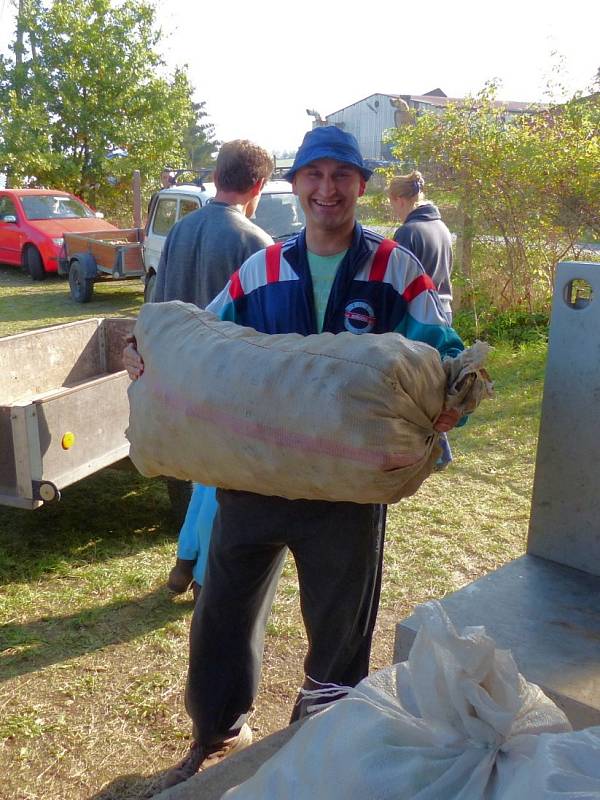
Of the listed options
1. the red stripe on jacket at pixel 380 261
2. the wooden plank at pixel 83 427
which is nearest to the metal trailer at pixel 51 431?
the wooden plank at pixel 83 427

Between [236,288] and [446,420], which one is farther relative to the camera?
[236,288]

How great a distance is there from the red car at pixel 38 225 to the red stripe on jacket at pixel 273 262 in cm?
1310

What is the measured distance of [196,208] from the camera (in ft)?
31.1

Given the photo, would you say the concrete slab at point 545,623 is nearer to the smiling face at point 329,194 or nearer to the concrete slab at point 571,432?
the concrete slab at point 571,432

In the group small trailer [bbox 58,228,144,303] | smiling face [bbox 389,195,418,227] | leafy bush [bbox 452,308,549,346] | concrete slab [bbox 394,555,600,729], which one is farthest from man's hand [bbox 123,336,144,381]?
small trailer [bbox 58,228,144,303]

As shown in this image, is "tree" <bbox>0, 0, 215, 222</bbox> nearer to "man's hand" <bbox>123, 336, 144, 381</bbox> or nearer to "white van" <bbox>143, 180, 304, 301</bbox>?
"white van" <bbox>143, 180, 304, 301</bbox>

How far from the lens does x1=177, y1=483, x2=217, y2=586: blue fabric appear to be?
3.32 meters

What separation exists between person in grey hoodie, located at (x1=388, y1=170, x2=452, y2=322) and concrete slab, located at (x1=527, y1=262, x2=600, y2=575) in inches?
112

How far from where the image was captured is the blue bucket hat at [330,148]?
2.30m

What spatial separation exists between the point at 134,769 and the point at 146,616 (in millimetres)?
992

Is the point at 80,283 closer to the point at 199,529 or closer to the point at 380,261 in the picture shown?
the point at 199,529

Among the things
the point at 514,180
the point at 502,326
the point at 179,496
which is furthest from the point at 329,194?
the point at 514,180

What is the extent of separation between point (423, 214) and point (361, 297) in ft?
11.1

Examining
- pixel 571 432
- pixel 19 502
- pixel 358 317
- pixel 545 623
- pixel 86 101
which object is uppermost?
pixel 86 101
